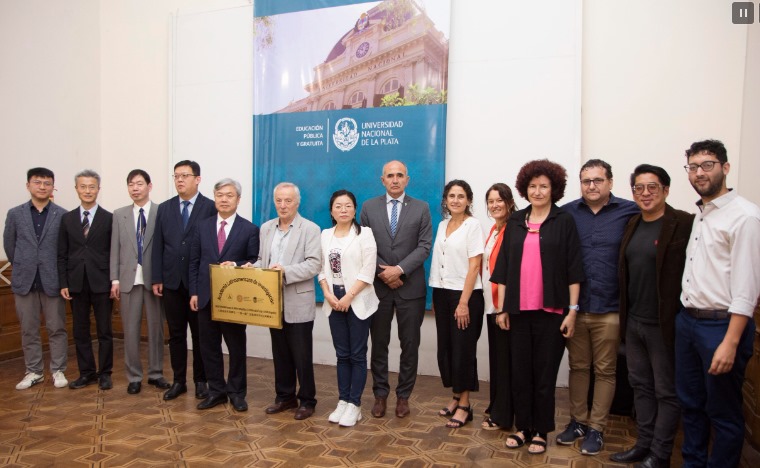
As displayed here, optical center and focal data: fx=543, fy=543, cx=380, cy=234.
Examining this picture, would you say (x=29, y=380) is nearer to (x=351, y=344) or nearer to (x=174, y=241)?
(x=174, y=241)

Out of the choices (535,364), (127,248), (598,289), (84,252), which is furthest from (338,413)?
(84,252)

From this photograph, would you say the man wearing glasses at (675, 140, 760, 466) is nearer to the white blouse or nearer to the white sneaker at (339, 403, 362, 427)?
the white blouse

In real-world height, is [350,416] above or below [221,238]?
below

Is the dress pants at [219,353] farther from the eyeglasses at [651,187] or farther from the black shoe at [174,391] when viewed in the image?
the eyeglasses at [651,187]

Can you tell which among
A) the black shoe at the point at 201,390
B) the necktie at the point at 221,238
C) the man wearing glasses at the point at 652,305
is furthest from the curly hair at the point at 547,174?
the black shoe at the point at 201,390

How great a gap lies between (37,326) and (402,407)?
3.11 metres

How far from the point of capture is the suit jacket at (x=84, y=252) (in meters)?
4.27

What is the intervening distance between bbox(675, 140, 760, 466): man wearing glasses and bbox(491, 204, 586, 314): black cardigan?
0.58 m

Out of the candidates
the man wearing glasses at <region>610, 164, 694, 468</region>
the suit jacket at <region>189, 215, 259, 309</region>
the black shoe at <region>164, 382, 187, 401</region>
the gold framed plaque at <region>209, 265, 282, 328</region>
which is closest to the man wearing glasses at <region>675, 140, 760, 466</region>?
the man wearing glasses at <region>610, 164, 694, 468</region>

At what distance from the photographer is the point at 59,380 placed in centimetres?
437

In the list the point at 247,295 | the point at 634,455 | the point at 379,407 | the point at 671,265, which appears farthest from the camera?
the point at 379,407

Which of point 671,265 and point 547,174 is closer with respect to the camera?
point 671,265

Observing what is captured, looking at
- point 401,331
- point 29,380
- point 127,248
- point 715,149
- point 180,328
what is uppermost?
point 715,149

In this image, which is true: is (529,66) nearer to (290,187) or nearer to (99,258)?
(290,187)
